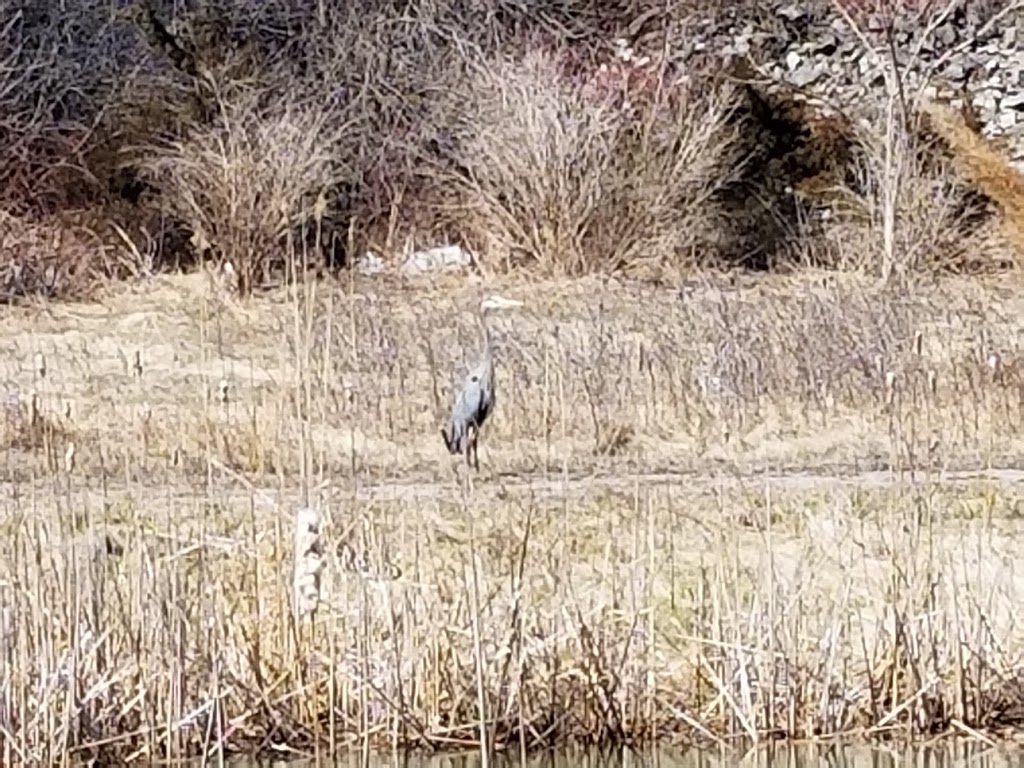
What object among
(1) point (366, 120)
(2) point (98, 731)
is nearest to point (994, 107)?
(1) point (366, 120)

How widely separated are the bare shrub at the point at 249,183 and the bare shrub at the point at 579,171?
132 centimetres

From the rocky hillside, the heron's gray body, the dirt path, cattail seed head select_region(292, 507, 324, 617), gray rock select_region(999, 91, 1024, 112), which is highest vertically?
the rocky hillside

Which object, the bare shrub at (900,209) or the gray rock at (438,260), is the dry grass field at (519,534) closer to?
the bare shrub at (900,209)

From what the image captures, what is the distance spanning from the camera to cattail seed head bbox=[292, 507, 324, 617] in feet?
21.1

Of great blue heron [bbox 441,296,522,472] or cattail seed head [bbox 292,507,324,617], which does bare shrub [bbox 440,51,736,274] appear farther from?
cattail seed head [bbox 292,507,324,617]

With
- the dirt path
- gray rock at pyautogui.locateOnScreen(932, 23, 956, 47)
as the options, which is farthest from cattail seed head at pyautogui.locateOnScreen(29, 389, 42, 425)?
gray rock at pyautogui.locateOnScreen(932, 23, 956, 47)

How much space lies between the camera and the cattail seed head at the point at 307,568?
6.43 m

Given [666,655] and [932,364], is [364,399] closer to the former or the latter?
[932,364]

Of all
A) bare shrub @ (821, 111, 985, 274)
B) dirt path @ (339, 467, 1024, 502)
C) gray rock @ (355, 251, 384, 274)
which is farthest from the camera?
gray rock @ (355, 251, 384, 274)

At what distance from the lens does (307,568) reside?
21.2 feet

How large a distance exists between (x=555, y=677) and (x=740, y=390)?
4.53 m

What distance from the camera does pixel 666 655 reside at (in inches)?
273

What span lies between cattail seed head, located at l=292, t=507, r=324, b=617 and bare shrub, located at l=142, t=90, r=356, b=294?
886 cm

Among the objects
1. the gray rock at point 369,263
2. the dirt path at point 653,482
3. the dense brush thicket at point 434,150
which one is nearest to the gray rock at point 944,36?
the dense brush thicket at point 434,150
